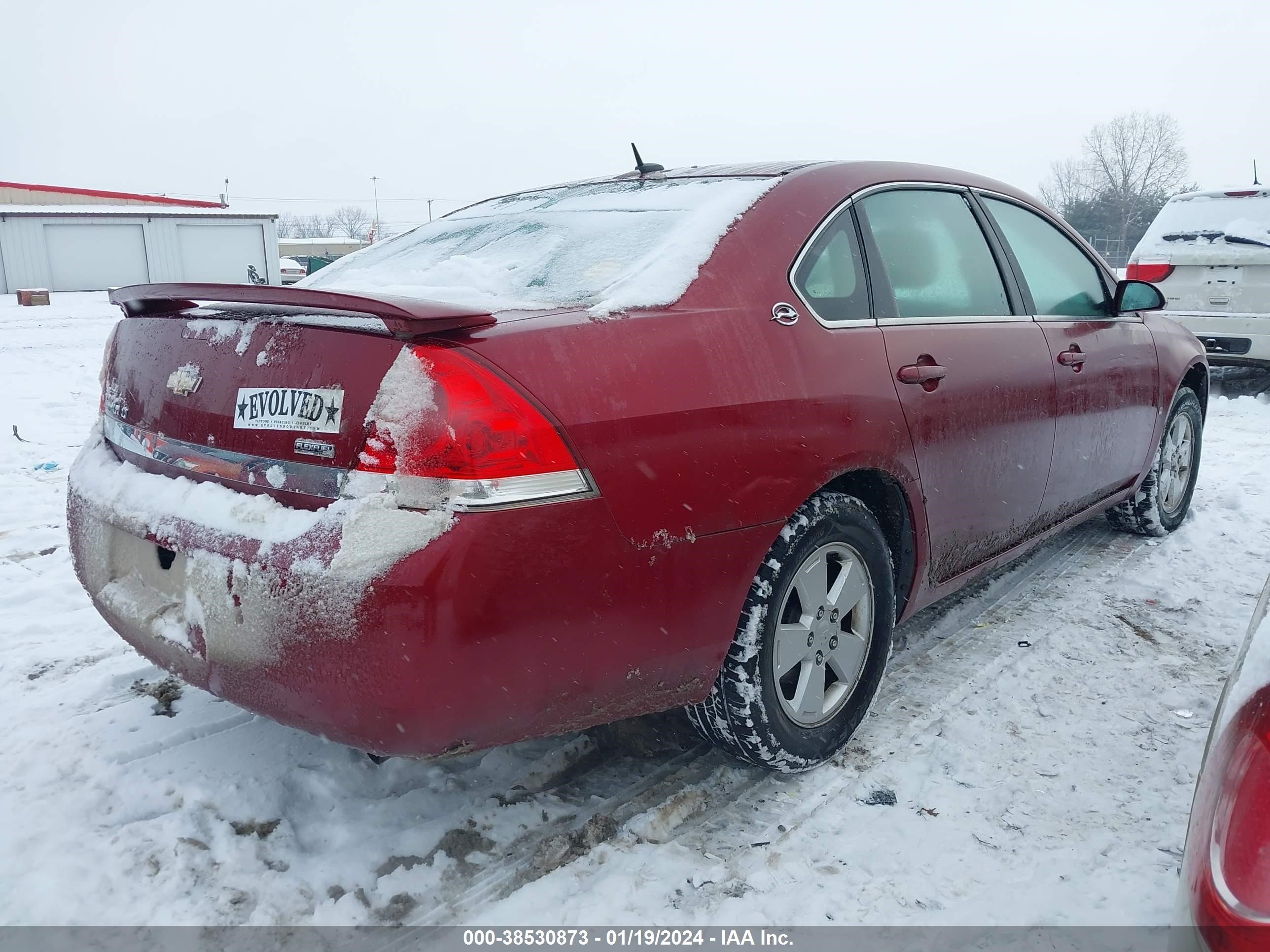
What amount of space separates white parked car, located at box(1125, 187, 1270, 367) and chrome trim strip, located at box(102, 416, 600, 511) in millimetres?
7527

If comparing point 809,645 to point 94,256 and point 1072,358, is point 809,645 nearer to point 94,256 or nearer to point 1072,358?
point 1072,358

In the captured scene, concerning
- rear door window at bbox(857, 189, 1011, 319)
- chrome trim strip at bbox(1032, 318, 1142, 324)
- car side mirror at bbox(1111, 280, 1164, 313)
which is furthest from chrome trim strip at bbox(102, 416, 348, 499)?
car side mirror at bbox(1111, 280, 1164, 313)

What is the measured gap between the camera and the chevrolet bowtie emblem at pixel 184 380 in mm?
2141

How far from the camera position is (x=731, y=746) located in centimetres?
243

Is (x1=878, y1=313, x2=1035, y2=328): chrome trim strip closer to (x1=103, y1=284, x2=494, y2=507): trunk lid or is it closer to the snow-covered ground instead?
the snow-covered ground

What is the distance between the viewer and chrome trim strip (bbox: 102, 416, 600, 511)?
1745mm

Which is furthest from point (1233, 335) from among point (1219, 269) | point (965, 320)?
point (965, 320)

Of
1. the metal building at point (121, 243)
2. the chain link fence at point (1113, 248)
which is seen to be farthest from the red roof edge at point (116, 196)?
the chain link fence at point (1113, 248)

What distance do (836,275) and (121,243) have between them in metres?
39.1

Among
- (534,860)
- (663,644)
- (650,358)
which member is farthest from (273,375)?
(534,860)

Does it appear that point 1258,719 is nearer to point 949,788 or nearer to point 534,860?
point 949,788

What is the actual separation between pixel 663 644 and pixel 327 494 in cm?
80

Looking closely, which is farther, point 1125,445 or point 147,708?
point 1125,445

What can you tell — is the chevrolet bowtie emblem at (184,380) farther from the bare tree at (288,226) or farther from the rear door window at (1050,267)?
the bare tree at (288,226)
